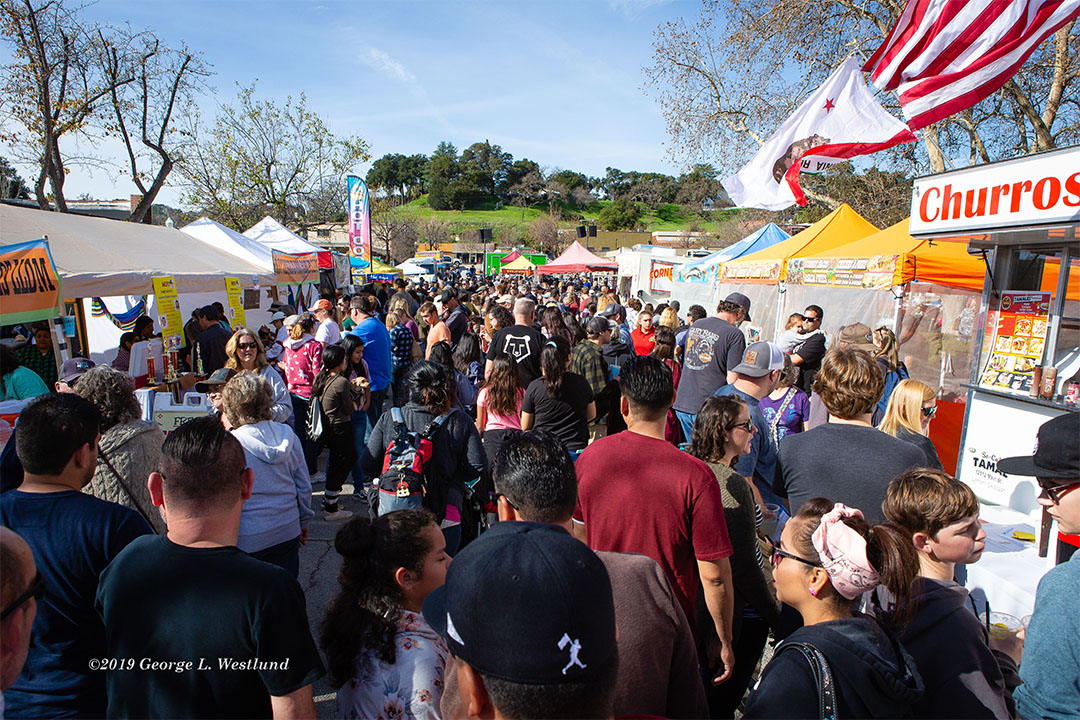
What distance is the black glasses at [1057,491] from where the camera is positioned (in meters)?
1.96

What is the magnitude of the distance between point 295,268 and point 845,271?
10758 millimetres

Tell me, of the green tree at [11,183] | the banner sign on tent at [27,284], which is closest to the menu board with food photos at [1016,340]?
the banner sign on tent at [27,284]

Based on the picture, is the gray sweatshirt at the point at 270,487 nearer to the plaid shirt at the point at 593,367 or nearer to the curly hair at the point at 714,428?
the curly hair at the point at 714,428

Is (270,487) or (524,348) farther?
(524,348)

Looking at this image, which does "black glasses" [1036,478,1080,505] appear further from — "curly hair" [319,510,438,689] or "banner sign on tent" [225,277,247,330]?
"banner sign on tent" [225,277,247,330]

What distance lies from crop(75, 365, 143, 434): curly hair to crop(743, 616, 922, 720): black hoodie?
3.01 meters

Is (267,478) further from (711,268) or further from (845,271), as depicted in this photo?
(711,268)

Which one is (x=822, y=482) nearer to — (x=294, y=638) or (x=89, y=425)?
(x=294, y=638)

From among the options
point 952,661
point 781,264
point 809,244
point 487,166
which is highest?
point 487,166

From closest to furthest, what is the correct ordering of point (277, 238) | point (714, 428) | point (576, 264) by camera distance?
point (714, 428) → point (277, 238) → point (576, 264)

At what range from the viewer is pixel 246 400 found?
298 cm

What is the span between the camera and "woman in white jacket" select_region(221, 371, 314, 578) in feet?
9.32

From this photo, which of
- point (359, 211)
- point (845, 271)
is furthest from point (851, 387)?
point (359, 211)

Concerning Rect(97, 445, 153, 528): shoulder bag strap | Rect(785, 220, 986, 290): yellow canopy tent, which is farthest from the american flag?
Rect(97, 445, 153, 528): shoulder bag strap
